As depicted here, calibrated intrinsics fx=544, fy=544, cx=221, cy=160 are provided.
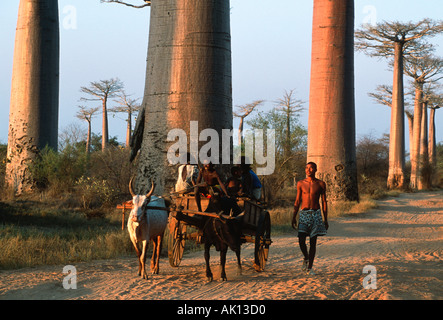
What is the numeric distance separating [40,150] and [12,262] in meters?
7.49

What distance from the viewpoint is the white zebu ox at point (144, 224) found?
16.2 ft

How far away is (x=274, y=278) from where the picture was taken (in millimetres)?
5363

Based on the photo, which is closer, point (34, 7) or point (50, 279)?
point (50, 279)

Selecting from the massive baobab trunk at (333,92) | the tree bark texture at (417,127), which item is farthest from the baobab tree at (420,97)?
the massive baobab trunk at (333,92)

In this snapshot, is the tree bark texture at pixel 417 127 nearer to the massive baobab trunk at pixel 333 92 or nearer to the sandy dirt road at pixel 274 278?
the massive baobab trunk at pixel 333 92

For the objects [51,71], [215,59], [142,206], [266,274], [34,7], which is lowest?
[266,274]

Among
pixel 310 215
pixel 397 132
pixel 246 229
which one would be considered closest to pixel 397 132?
pixel 397 132

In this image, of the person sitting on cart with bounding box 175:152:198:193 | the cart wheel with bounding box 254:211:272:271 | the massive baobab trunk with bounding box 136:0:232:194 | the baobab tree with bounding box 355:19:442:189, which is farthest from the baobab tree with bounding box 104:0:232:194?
the baobab tree with bounding box 355:19:442:189

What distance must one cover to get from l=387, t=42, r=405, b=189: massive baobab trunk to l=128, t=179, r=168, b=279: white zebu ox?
21.1 m

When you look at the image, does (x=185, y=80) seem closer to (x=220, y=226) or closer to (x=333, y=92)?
(x=220, y=226)

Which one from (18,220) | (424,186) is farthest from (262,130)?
(18,220)

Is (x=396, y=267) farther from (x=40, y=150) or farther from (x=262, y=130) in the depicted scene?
(x=262, y=130)

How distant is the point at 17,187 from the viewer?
12.9 metres

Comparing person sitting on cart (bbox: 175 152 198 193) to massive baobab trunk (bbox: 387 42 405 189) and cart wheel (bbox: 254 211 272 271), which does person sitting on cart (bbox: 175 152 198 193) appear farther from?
massive baobab trunk (bbox: 387 42 405 189)
